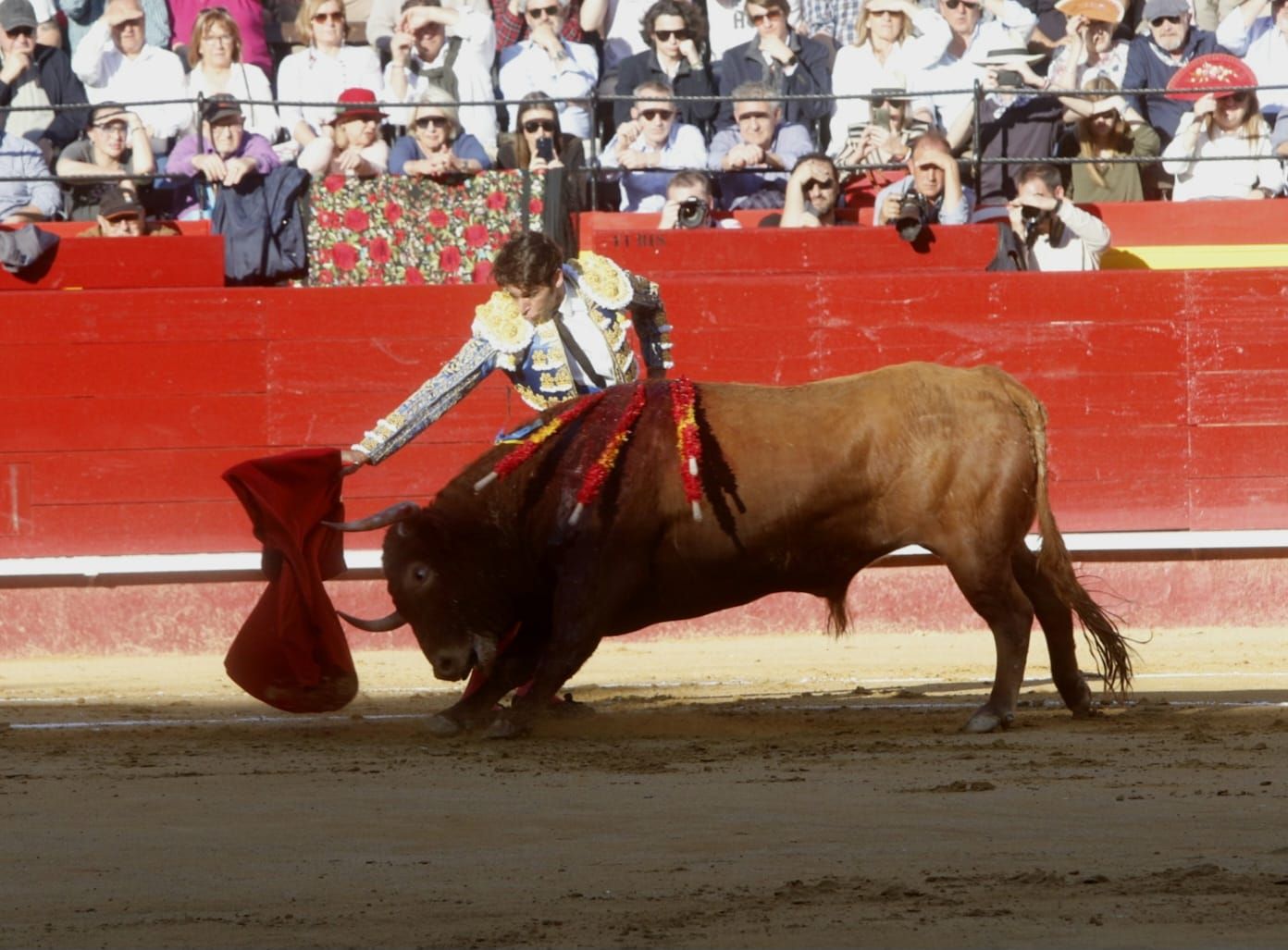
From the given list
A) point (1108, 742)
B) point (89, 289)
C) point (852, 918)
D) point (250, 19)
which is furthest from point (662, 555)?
point (250, 19)

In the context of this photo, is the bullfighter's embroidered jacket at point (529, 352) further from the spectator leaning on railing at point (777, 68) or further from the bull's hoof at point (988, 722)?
the spectator leaning on railing at point (777, 68)

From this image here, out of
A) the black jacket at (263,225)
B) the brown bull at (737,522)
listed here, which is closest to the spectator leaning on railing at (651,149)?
the black jacket at (263,225)

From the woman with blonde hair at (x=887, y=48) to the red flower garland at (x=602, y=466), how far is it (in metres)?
3.84

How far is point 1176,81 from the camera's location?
841 cm

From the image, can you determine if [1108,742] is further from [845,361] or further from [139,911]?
[845,361]

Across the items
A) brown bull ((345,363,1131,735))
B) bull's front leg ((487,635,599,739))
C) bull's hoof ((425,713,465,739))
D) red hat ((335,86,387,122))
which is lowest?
bull's hoof ((425,713,465,739))

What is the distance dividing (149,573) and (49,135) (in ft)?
6.83

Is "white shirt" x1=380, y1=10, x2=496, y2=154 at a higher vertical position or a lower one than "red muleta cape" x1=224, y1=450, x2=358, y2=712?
higher

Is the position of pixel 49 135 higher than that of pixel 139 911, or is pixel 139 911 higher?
pixel 49 135

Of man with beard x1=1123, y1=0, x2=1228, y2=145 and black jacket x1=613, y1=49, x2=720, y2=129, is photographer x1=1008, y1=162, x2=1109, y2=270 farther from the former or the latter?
black jacket x1=613, y1=49, x2=720, y2=129

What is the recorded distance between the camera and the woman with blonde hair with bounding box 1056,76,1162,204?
8.20 metres

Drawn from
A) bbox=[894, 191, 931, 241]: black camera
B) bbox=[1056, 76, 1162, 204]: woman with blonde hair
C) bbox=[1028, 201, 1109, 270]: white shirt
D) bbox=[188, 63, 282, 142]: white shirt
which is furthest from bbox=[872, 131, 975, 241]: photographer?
bbox=[188, 63, 282, 142]: white shirt

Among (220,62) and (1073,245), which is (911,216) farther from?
(220,62)

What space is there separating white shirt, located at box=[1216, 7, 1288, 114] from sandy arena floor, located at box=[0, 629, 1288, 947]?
11.4 feet
